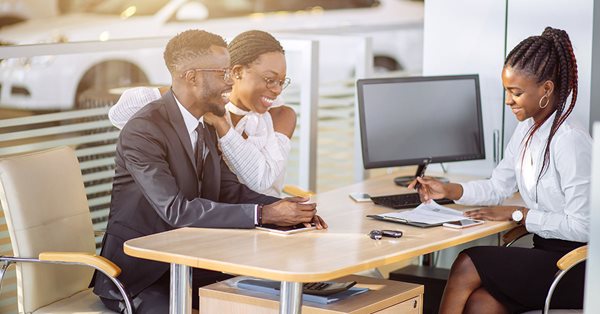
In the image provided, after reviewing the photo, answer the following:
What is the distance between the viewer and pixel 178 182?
3.66 metres

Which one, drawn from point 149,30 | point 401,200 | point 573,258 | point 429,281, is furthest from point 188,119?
point 149,30

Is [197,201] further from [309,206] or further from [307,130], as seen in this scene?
[307,130]

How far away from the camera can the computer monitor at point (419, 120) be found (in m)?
4.36

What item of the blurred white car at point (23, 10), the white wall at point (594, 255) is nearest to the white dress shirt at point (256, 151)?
the white wall at point (594, 255)

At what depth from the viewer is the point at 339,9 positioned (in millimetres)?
9930

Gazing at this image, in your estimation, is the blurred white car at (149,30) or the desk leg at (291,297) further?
the blurred white car at (149,30)

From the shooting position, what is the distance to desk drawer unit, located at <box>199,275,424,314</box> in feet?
10.3

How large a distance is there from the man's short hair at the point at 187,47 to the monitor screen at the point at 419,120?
2.46 feet

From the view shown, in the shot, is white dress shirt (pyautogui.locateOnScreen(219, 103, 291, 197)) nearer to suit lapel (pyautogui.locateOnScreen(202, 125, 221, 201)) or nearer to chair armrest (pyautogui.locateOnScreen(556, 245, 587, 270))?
suit lapel (pyautogui.locateOnScreen(202, 125, 221, 201))

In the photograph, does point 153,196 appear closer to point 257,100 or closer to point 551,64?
point 257,100

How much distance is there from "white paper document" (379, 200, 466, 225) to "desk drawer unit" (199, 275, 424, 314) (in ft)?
1.35

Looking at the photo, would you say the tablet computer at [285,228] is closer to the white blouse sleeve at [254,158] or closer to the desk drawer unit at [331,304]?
the desk drawer unit at [331,304]

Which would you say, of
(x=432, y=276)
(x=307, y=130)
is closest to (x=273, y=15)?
(x=307, y=130)

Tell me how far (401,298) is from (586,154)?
0.91 metres
